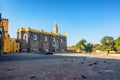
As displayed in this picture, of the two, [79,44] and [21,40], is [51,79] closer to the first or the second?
[21,40]

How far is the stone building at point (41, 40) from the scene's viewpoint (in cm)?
5879

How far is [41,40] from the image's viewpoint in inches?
2547

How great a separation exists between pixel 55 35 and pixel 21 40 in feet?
60.0

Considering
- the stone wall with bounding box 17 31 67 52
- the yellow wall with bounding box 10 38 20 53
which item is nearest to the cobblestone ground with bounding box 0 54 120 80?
the yellow wall with bounding box 10 38 20 53

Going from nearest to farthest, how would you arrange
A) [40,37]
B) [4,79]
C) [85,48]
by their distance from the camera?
[4,79] → [40,37] → [85,48]

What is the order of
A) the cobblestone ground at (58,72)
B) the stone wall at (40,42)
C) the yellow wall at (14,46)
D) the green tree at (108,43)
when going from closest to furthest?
1. the cobblestone ground at (58,72)
2. the yellow wall at (14,46)
3. the stone wall at (40,42)
4. the green tree at (108,43)

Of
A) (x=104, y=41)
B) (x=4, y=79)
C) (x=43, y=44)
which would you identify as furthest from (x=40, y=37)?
(x=4, y=79)

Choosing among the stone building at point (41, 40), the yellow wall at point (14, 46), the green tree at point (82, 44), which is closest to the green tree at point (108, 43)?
the green tree at point (82, 44)

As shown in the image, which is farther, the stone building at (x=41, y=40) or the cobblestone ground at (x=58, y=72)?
the stone building at (x=41, y=40)

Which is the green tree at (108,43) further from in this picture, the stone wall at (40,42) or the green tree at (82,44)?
the stone wall at (40,42)

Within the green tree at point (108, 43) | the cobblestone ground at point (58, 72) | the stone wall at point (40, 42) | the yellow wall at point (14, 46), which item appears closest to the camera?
the cobblestone ground at point (58, 72)

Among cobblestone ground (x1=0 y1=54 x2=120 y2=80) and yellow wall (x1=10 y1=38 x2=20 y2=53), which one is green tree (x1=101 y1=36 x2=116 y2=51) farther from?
cobblestone ground (x1=0 y1=54 x2=120 y2=80)

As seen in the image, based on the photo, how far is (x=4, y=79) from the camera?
20.7 ft

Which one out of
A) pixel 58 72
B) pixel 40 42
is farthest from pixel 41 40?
pixel 58 72
